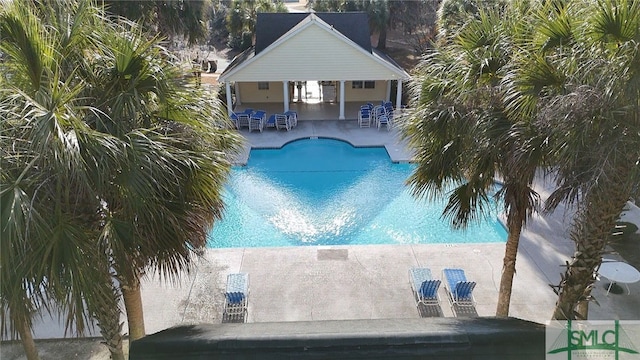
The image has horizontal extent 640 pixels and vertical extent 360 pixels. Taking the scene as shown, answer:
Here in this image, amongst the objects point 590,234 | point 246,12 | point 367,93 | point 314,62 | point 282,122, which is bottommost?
point 282,122

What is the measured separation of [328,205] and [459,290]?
682cm

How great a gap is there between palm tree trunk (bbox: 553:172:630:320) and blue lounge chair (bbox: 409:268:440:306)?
273 cm

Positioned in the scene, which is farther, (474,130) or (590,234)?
(474,130)

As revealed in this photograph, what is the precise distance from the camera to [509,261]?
8.08 m

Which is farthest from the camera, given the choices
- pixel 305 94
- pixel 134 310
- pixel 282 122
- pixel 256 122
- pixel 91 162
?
pixel 305 94

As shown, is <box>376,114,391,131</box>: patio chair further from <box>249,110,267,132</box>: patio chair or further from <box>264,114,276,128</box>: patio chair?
<box>249,110,267,132</box>: patio chair

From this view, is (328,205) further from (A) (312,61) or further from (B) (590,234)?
(B) (590,234)

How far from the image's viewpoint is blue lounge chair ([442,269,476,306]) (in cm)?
941

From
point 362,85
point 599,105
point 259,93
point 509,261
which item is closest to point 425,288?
point 509,261

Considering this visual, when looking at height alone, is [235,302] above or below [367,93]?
below

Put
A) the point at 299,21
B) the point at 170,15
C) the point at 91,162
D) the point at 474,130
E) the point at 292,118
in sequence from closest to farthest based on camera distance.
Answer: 1. the point at 91,162
2. the point at 474,130
3. the point at 170,15
4. the point at 292,118
5. the point at 299,21

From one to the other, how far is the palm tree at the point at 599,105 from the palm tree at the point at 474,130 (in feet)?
2.21

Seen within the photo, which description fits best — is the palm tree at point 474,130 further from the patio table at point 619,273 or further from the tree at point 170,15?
the tree at point 170,15

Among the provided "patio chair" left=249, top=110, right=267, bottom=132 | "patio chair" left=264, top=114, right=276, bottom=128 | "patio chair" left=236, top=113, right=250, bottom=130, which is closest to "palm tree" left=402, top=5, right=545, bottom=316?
"patio chair" left=249, top=110, right=267, bottom=132
